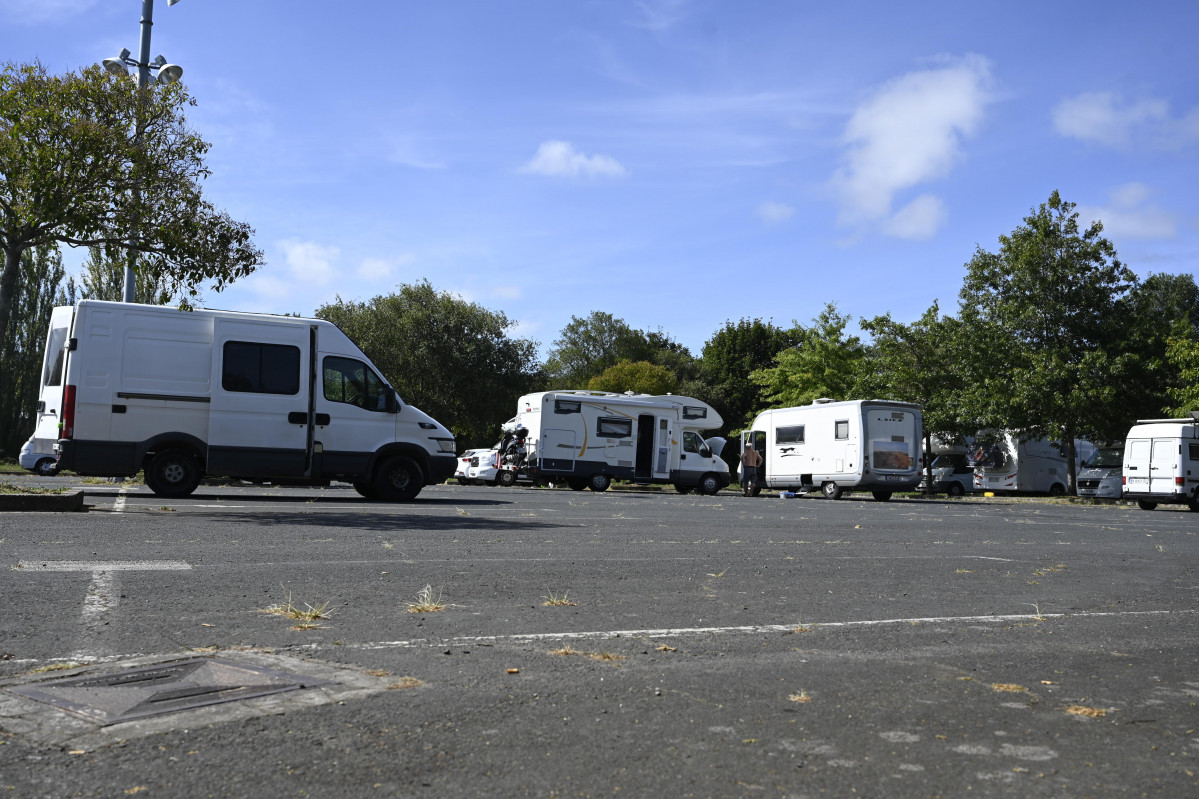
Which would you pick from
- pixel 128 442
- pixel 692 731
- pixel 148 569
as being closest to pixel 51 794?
pixel 692 731

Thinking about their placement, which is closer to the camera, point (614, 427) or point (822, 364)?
point (614, 427)

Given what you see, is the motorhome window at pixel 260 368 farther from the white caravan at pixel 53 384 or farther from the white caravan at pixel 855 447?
the white caravan at pixel 855 447

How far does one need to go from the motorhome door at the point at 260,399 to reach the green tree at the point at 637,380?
49.3 metres

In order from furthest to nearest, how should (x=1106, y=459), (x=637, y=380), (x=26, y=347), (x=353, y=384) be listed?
1. (x=637, y=380)
2. (x=26, y=347)
3. (x=1106, y=459)
4. (x=353, y=384)

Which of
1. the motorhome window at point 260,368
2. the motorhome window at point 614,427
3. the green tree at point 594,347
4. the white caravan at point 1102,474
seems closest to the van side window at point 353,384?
the motorhome window at point 260,368

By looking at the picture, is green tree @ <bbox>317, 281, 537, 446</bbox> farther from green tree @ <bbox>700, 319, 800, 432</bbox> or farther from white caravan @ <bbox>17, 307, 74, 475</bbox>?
white caravan @ <bbox>17, 307, 74, 475</bbox>

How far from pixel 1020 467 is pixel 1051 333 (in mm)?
7629

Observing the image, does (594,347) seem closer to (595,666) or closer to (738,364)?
(738,364)

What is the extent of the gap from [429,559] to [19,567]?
3200 millimetres

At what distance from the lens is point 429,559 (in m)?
9.05

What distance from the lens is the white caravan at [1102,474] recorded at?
37844mm

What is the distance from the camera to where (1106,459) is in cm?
3981

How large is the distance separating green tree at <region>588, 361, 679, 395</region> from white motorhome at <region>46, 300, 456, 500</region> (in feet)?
159

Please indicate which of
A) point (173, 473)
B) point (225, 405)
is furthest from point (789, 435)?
point (173, 473)
